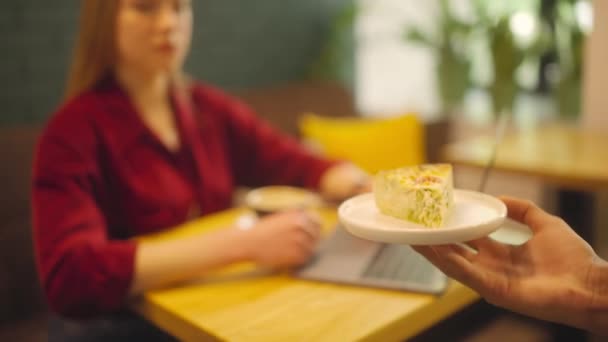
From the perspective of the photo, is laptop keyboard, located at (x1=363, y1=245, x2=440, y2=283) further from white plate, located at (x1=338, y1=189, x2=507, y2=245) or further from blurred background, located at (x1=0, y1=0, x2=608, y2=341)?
blurred background, located at (x1=0, y1=0, x2=608, y2=341)

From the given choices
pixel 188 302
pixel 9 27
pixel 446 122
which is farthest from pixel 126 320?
pixel 446 122

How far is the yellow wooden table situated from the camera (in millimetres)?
762

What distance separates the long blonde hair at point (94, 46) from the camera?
46.2 inches

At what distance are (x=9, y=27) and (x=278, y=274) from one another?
4.96ft

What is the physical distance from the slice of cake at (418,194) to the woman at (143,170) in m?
0.32

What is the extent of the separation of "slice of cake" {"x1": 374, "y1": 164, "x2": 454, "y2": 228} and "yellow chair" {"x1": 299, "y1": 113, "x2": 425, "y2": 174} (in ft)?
4.48

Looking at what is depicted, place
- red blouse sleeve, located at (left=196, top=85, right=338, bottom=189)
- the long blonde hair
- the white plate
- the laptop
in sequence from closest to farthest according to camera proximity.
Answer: the white plate
the laptop
the long blonde hair
red blouse sleeve, located at (left=196, top=85, right=338, bottom=189)

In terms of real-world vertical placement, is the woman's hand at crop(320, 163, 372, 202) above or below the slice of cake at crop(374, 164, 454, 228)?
below

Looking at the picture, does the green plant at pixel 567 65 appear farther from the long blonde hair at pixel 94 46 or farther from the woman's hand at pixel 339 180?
the long blonde hair at pixel 94 46

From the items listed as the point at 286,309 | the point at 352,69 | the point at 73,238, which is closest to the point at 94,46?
the point at 73,238

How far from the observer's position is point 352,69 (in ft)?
10.5

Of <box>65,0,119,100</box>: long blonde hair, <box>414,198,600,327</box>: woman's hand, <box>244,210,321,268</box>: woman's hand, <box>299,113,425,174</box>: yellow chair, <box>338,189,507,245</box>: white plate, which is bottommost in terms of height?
<box>299,113,425,174</box>: yellow chair

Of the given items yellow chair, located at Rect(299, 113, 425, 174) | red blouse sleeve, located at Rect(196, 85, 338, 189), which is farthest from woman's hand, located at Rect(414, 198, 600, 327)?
yellow chair, located at Rect(299, 113, 425, 174)

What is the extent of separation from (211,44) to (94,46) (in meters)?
1.40
